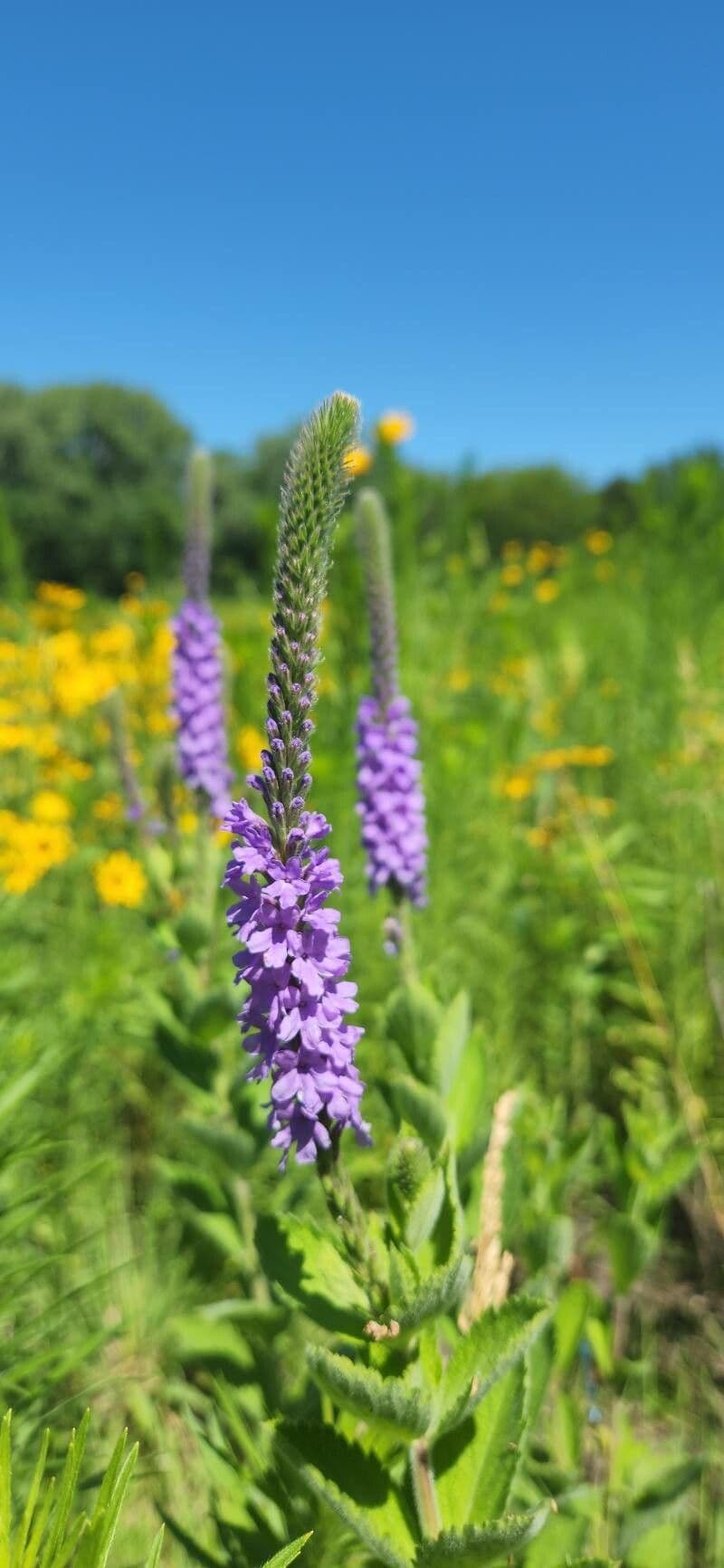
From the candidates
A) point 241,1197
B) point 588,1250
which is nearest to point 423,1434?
point 241,1197

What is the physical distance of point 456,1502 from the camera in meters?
1.07

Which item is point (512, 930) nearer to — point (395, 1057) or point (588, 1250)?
point (588, 1250)

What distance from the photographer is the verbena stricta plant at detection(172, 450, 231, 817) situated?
8.20ft

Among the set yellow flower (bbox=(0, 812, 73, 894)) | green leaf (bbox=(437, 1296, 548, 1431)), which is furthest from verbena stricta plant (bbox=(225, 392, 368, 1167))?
yellow flower (bbox=(0, 812, 73, 894))

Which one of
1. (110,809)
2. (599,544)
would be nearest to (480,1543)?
(110,809)

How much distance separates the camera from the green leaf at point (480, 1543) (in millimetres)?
879

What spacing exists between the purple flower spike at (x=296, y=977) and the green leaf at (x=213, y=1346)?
2.93ft

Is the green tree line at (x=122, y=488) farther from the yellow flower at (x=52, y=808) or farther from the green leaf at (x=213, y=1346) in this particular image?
the green leaf at (x=213, y=1346)

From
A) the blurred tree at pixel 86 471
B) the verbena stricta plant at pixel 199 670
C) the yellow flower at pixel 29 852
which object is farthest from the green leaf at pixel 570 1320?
the blurred tree at pixel 86 471

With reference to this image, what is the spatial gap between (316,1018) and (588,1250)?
6.38 feet

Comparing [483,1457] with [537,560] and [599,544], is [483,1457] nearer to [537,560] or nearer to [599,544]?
[537,560]

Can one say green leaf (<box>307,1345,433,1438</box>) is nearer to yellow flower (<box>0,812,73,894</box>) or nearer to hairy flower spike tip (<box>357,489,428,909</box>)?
hairy flower spike tip (<box>357,489,428,909</box>)

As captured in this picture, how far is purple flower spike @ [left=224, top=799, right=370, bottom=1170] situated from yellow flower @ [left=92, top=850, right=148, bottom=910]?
2.37 m

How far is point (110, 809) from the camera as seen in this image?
14.4 ft
